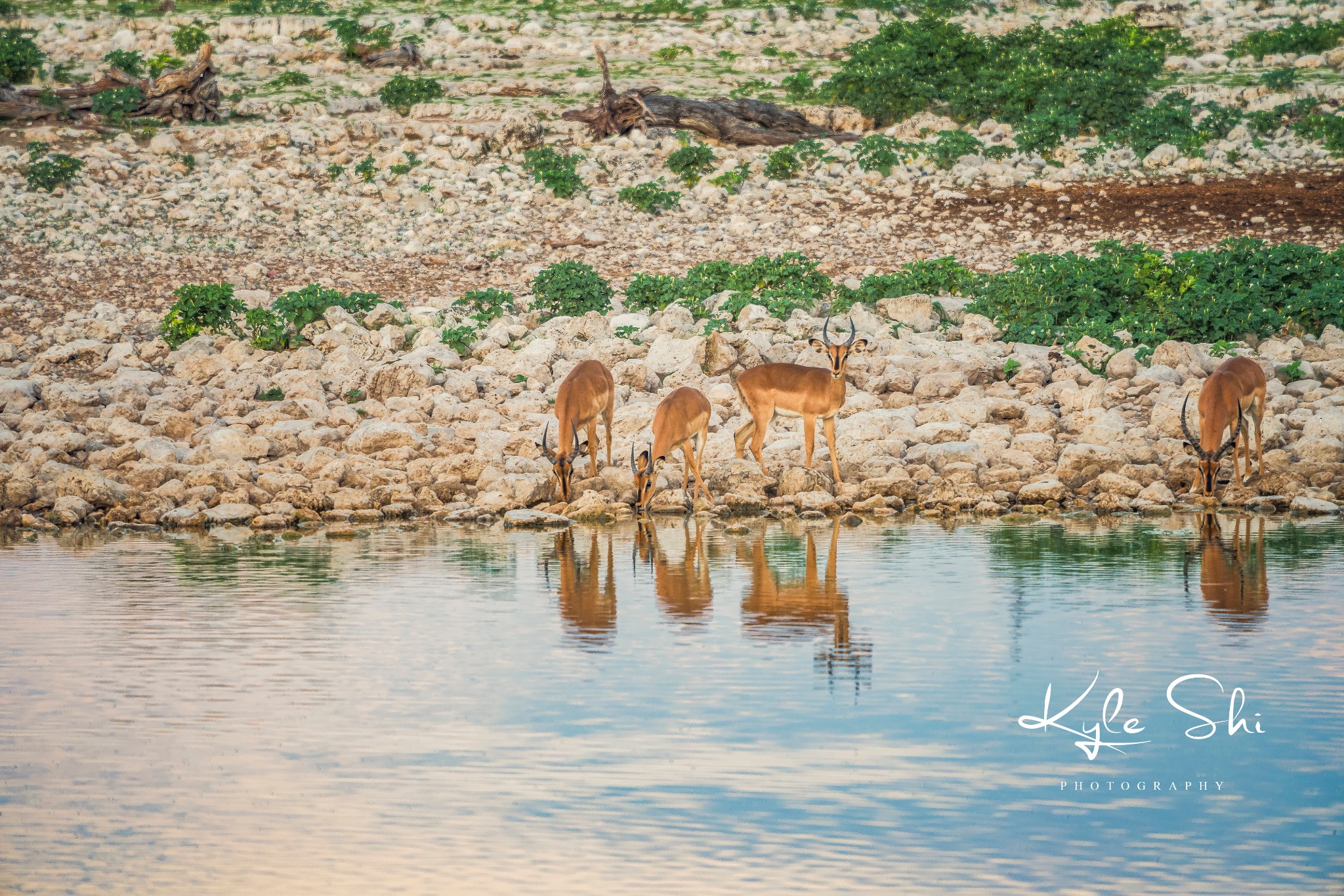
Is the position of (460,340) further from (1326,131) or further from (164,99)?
(1326,131)

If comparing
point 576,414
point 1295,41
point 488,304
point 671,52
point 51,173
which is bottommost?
point 576,414

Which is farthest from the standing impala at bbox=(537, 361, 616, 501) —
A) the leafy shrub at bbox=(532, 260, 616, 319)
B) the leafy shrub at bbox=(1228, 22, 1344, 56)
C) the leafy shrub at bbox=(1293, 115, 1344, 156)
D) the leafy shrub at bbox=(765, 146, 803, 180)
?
the leafy shrub at bbox=(1228, 22, 1344, 56)

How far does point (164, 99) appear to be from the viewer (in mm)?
29391

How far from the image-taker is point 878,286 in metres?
19.7

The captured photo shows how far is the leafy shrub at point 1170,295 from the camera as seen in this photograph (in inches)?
704

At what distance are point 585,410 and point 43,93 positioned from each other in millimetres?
20028

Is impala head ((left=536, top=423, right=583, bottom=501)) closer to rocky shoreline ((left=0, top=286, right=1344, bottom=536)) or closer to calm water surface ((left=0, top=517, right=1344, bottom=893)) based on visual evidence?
rocky shoreline ((left=0, top=286, right=1344, bottom=536))

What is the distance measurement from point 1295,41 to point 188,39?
25031 mm

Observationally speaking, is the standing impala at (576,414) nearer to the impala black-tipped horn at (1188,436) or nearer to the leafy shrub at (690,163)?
the impala black-tipped horn at (1188,436)

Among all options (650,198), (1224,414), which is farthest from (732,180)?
(1224,414)

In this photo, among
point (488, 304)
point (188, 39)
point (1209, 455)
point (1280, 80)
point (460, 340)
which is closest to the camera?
point (1209, 455)

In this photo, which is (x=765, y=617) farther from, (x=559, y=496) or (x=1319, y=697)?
(x=559, y=496)

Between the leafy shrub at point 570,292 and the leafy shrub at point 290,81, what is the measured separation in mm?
14996

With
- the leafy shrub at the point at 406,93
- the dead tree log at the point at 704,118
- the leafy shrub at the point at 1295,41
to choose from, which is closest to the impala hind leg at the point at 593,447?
the dead tree log at the point at 704,118
